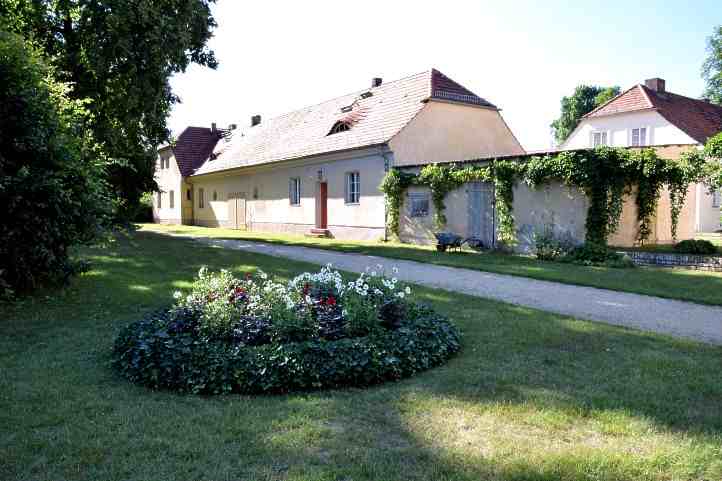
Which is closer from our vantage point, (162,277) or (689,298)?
(689,298)

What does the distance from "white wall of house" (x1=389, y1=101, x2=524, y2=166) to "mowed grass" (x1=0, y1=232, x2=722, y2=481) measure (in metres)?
15.7

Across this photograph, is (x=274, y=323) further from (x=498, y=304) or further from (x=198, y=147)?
(x=198, y=147)

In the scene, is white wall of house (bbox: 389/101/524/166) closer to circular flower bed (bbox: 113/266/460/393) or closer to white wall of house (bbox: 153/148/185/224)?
circular flower bed (bbox: 113/266/460/393)

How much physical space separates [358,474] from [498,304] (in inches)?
220

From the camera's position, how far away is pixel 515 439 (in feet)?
11.9

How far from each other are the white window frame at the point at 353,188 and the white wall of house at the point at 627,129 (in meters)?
18.0

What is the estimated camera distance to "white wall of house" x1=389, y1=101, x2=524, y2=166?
834 inches

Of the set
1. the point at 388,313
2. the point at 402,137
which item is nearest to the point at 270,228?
the point at 402,137

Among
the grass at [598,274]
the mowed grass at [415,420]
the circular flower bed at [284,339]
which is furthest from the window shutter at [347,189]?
the mowed grass at [415,420]

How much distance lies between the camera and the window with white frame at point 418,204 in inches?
770

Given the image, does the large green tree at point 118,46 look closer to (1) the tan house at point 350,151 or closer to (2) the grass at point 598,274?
(1) the tan house at point 350,151

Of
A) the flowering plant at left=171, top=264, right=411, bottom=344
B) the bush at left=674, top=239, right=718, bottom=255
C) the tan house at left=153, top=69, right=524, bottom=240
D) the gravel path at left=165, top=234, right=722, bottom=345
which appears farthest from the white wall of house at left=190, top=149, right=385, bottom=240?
the flowering plant at left=171, top=264, right=411, bottom=344

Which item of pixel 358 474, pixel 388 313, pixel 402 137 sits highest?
pixel 402 137

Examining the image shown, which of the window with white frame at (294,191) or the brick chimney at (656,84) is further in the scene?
the brick chimney at (656,84)
